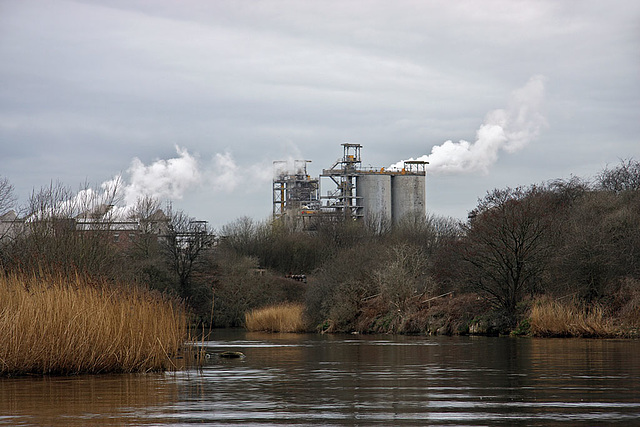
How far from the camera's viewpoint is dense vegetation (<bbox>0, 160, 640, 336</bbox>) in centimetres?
3494

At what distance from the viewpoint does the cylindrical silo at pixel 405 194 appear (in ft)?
334

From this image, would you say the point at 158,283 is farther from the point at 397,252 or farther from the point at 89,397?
the point at 89,397

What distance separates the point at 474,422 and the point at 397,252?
40.5 metres

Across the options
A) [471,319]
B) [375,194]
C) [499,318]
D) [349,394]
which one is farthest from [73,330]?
[375,194]

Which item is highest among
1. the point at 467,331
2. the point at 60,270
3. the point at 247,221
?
the point at 247,221

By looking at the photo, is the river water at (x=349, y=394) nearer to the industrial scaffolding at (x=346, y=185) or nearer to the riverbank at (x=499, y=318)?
the riverbank at (x=499, y=318)

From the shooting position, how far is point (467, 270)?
44.9m

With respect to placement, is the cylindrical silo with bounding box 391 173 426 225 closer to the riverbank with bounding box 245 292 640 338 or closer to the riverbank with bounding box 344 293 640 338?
the riverbank with bounding box 245 292 640 338

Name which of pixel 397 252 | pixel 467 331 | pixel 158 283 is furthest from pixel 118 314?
pixel 158 283

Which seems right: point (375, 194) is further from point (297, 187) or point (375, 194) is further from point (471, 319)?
point (471, 319)

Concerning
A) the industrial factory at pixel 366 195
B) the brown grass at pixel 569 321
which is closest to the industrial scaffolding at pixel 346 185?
the industrial factory at pixel 366 195

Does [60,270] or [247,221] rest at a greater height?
[247,221]

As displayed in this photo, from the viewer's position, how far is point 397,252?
166ft

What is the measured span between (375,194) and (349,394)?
87125 millimetres
